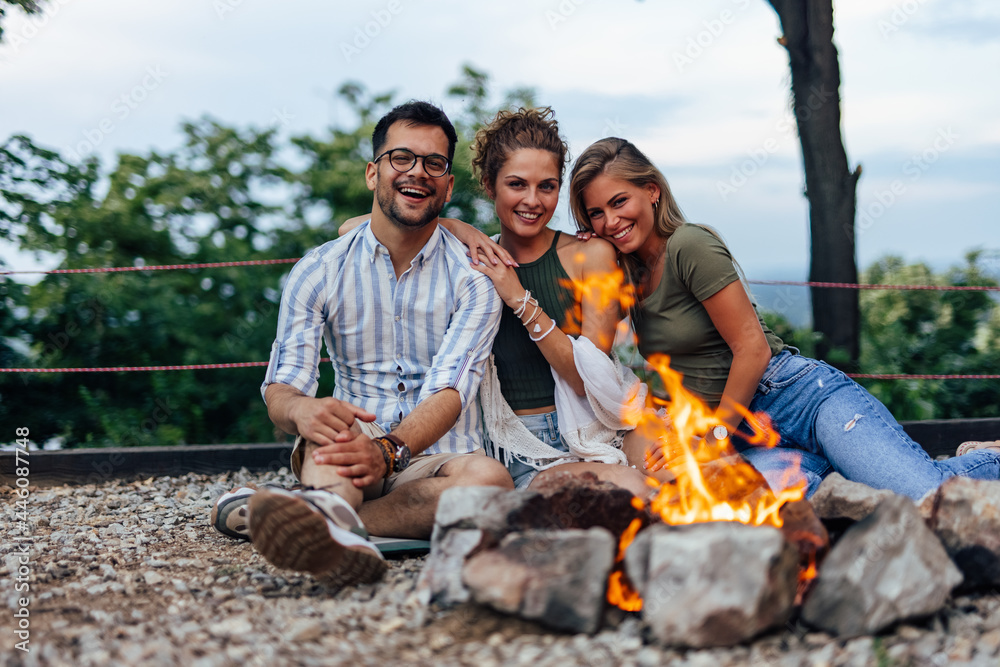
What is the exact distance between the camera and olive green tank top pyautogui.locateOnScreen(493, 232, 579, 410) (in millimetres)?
3320

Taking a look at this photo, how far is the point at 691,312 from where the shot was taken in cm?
321

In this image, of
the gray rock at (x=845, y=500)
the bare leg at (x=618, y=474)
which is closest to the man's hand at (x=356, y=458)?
the bare leg at (x=618, y=474)

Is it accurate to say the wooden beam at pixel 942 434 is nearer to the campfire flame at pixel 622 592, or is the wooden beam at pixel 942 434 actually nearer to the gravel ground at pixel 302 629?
the gravel ground at pixel 302 629

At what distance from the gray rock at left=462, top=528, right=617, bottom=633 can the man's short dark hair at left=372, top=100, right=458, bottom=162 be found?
1749 mm

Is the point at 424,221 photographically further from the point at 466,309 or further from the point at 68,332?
the point at 68,332

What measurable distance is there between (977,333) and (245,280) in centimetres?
623

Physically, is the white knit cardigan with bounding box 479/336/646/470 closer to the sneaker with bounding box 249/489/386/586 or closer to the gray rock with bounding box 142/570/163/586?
the sneaker with bounding box 249/489/386/586

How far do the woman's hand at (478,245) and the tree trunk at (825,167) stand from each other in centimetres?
311

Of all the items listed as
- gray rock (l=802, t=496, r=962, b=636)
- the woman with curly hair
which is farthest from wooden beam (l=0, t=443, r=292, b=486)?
gray rock (l=802, t=496, r=962, b=636)

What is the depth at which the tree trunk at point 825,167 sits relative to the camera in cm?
539

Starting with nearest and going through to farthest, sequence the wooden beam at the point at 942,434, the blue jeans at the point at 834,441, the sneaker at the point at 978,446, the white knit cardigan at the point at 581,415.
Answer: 1. the blue jeans at the point at 834,441
2. the white knit cardigan at the point at 581,415
3. the sneaker at the point at 978,446
4. the wooden beam at the point at 942,434

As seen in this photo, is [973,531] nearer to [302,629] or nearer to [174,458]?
[302,629]

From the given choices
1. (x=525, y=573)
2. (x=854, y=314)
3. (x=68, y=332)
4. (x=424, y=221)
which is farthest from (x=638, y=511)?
(x=68, y=332)

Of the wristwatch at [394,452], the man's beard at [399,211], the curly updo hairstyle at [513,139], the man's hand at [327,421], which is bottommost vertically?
the wristwatch at [394,452]
